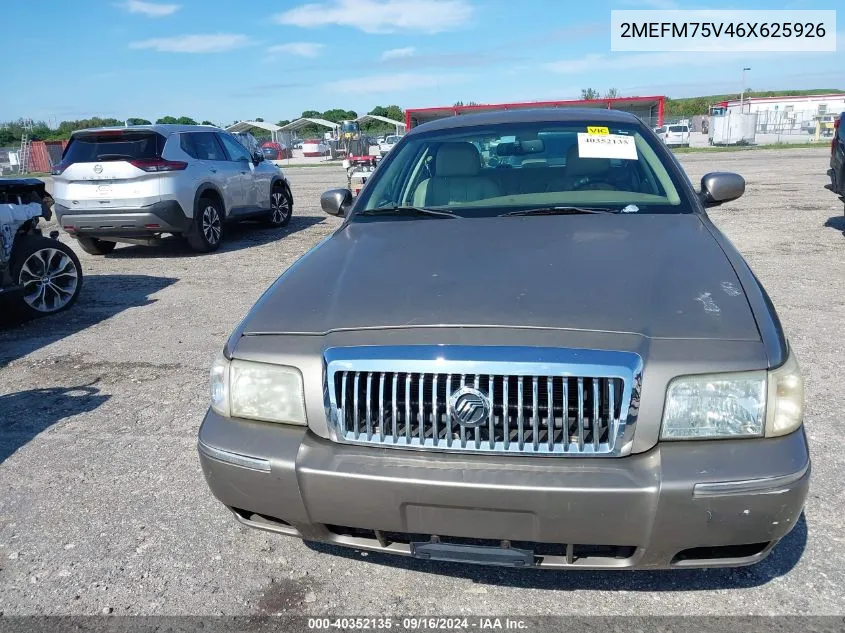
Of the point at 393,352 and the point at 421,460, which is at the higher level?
the point at 393,352

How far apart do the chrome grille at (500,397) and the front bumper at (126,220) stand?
7.43m

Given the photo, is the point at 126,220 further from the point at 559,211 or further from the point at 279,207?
→ the point at 559,211

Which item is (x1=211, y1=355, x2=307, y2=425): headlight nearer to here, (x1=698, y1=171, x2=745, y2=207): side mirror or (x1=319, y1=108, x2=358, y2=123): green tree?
(x1=698, y1=171, x2=745, y2=207): side mirror

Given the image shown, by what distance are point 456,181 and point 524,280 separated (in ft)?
4.50

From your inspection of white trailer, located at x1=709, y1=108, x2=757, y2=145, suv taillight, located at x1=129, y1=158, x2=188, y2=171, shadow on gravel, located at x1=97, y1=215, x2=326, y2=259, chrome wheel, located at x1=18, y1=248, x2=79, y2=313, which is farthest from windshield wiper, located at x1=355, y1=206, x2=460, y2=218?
white trailer, located at x1=709, y1=108, x2=757, y2=145

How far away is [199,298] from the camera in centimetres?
690

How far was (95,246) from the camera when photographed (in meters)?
9.81

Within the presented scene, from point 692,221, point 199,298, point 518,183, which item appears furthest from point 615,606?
point 199,298

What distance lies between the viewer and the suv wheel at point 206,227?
923 cm

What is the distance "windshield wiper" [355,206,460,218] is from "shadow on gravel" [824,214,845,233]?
8.32m

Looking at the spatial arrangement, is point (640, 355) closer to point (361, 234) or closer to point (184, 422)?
point (361, 234)

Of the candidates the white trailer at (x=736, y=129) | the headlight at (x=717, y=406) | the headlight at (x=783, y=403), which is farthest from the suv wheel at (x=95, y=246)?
the white trailer at (x=736, y=129)

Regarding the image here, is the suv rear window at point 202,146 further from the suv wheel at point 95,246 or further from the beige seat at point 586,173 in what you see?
the beige seat at point 586,173

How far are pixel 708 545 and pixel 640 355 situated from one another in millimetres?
567
